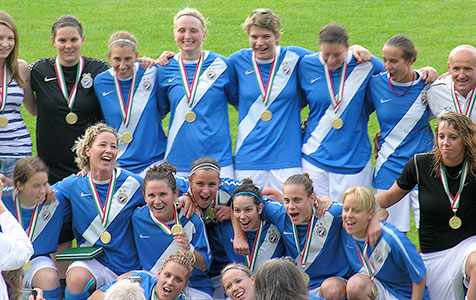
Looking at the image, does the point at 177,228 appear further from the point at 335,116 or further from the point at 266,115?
the point at 335,116

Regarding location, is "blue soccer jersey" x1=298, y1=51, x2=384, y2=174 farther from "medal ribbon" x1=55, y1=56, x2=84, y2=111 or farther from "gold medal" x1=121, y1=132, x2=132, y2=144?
"medal ribbon" x1=55, y1=56, x2=84, y2=111

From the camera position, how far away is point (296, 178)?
21.6 feet

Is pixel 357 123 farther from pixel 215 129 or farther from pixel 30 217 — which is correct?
pixel 30 217

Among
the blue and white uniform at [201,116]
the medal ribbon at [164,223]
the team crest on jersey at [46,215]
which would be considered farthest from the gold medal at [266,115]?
the team crest on jersey at [46,215]

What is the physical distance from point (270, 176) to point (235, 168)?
1.07 ft

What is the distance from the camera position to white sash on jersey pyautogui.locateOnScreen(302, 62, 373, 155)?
7.28m

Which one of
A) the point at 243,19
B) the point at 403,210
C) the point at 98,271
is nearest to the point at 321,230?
the point at 403,210

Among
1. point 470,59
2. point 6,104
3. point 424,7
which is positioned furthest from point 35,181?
point 424,7

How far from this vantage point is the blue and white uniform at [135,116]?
748 centimetres

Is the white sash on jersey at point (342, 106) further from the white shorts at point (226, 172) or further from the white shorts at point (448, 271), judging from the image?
the white shorts at point (448, 271)

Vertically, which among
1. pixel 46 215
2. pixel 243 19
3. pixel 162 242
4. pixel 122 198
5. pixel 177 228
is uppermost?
pixel 243 19

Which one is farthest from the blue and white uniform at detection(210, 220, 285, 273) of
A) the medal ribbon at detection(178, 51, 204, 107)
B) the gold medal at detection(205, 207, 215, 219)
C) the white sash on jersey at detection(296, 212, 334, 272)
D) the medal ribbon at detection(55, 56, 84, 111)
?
the medal ribbon at detection(55, 56, 84, 111)

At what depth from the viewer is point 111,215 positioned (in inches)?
270

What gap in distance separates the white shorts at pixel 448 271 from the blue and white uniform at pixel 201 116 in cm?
204
